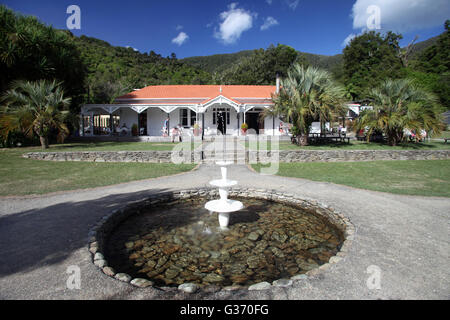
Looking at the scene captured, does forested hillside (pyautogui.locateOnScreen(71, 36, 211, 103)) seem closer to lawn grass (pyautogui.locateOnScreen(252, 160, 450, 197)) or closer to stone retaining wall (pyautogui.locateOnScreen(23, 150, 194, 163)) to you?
Answer: stone retaining wall (pyautogui.locateOnScreen(23, 150, 194, 163))

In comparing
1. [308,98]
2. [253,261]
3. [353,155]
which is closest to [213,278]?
[253,261]

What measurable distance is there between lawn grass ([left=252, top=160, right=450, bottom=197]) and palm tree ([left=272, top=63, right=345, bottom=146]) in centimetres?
316

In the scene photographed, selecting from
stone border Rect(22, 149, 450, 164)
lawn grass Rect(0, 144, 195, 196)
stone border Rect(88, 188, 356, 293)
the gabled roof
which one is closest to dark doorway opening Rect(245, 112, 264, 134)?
the gabled roof

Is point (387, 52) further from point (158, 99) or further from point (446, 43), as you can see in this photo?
point (158, 99)

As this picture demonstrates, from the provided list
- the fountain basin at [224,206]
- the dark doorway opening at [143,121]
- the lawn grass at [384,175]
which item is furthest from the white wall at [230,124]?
the fountain basin at [224,206]

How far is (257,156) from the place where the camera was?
40.8 ft

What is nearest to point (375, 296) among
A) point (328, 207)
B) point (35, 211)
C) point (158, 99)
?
point (328, 207)

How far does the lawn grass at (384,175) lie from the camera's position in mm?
7754

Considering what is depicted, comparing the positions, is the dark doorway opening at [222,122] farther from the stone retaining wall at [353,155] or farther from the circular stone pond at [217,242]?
the circular stone pond at [217,242]

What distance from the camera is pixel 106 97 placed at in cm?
4031

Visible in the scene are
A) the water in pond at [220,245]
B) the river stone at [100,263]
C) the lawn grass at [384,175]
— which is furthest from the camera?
the lawn grass at [384,175]

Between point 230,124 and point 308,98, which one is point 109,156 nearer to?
point 308,98

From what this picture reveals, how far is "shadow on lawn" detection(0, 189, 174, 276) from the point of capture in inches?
142
